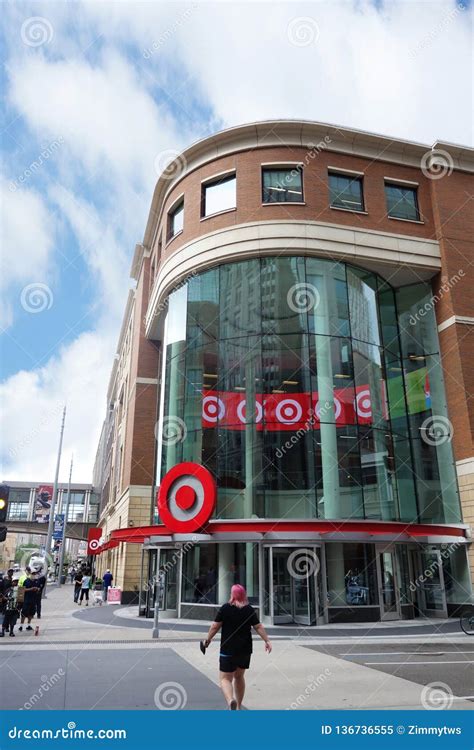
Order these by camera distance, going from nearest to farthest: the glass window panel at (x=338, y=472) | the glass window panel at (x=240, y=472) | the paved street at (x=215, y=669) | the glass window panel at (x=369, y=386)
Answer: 1. the paved street at (x=215, y=669)
2. the glass window panel at (x=338, y=472)
3. the glass window panel at (x=240, y=472)
4. the glass window panel at (x=369, y=386)

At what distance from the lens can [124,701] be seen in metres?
8.06

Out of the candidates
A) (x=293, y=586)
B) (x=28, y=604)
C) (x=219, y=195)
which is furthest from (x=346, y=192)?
(x=28, y=604)

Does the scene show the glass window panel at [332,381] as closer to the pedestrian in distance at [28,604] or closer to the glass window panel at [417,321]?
the glass window panel at [417,321]

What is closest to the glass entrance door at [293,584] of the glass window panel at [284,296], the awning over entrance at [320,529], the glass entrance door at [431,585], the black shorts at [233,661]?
the awning over entrance at [320,529]

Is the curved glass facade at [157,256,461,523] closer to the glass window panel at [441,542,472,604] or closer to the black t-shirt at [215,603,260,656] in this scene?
the glass window panel at [441,542,472,604]

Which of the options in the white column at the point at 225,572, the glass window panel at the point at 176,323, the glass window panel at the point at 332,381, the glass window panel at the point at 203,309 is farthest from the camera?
the glass window panel at the point at 176,323

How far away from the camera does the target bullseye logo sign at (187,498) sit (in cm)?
2000

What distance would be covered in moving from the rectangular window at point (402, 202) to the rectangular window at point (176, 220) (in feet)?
32.5

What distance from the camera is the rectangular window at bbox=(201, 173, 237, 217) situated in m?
26.1

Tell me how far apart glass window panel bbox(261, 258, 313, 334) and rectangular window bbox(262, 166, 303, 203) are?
2.91 metres

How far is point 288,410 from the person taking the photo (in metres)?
22.2

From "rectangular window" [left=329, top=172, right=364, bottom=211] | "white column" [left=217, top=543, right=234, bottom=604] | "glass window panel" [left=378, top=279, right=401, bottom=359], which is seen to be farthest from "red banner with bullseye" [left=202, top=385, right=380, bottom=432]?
"rectangular window" [left=329, top=172, right=364, bottom=211]

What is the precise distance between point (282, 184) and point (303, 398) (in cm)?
988
